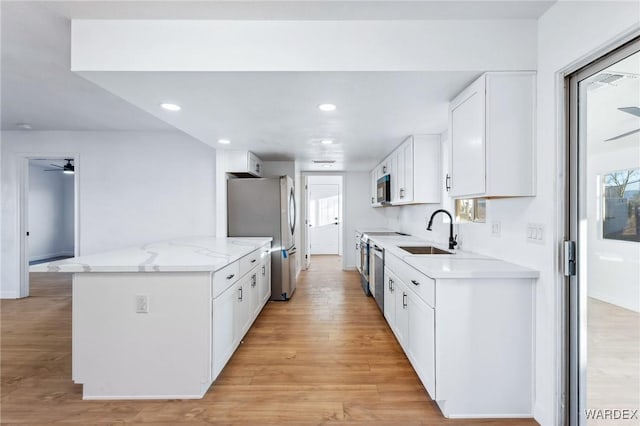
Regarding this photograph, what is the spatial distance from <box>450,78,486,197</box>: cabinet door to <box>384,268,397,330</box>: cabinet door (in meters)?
1.06

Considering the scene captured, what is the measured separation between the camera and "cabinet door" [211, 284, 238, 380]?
6.57ft

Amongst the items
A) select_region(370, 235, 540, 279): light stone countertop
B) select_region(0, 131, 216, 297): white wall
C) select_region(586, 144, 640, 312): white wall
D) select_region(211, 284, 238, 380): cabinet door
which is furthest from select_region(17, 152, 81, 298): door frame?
select_region(586, 144, 640, 312): white wall

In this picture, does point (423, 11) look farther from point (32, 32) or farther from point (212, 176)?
point (212, 176)

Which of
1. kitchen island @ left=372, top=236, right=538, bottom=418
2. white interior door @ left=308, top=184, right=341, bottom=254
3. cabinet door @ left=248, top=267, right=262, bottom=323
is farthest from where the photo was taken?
white interior door @ left=308, top=184, right=341, bottom=254

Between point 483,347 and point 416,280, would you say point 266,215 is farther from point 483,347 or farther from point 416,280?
point 483,347

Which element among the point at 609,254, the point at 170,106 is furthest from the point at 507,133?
the point at 170,106

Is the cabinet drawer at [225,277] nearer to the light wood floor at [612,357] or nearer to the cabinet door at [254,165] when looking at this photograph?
the cabinet door at [254,165]

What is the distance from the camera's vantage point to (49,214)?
7613 mm

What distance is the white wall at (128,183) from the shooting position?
4.20m

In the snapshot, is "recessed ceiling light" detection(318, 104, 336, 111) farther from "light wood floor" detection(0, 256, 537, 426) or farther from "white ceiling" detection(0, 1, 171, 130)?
"light wood floor" detection(0, 256, 537, 426)

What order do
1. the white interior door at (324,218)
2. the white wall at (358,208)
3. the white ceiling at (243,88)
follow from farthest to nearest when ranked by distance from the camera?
the white interior door at (324,218) < the white wall at (358,208) < the white ceiling at (243,88)

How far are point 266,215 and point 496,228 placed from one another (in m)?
2.73

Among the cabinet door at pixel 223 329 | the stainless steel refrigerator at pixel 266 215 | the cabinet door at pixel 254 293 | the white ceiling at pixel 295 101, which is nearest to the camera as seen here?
the white ceiling at pixel 295 101

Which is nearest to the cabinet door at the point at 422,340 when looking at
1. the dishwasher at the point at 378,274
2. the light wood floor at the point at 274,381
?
the light wood floor at the point at 274,381
